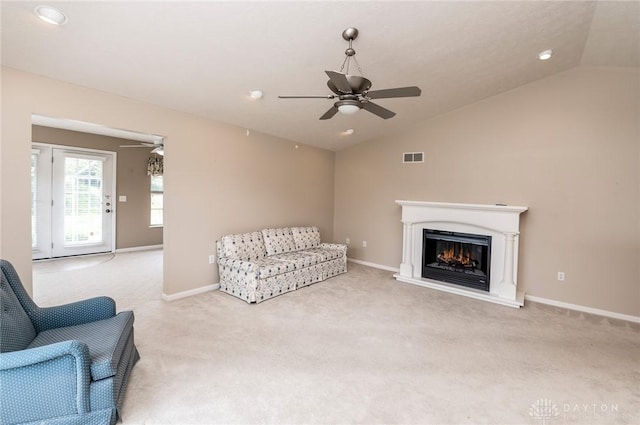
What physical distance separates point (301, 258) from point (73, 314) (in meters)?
2.79

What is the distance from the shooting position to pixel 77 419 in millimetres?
1659

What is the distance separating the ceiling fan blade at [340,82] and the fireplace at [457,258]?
331 cm

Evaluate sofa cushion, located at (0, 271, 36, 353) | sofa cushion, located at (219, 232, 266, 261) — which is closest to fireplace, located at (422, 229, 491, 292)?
sofa cushion, located at (219, 232, 266, 261)

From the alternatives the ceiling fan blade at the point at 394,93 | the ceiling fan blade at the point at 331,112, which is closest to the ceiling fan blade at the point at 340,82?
the ceiling fan blade at the point at 394,93

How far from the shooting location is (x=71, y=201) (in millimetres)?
6078

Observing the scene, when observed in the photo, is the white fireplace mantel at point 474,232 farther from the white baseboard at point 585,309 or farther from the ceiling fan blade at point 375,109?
the ceiling fan blade at point 375,109

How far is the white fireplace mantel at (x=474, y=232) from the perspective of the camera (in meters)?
4.10

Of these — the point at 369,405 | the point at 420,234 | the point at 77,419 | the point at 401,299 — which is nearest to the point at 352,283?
the point at 401,299

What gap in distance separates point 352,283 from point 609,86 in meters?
4.22

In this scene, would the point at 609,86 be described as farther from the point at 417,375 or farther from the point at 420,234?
the point at 417,375

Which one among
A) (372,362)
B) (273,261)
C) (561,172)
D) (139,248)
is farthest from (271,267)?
(139,248)

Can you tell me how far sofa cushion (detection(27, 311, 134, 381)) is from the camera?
5.60 feet

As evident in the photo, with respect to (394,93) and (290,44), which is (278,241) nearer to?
(290,44)

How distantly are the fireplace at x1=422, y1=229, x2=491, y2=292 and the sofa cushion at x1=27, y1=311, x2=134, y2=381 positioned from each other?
13.7 ft
